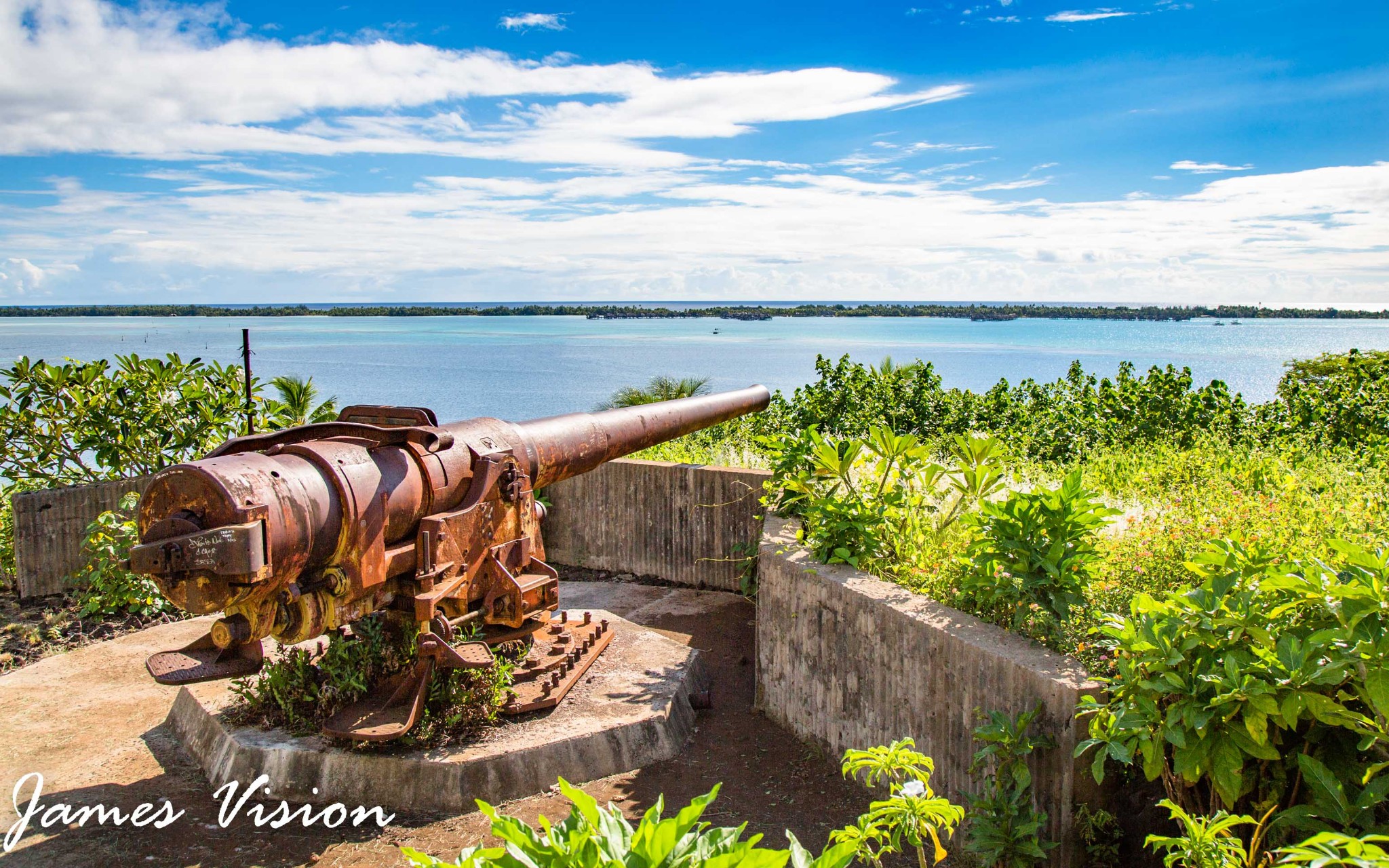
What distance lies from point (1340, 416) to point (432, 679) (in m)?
9.10

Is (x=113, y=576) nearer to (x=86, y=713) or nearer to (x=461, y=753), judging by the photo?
(x=86, y=713)

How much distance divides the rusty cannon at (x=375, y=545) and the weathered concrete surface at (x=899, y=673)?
4.15 feet

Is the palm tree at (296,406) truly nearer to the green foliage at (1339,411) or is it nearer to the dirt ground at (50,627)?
the dirt ground at (50,627)

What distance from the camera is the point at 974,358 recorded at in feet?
163

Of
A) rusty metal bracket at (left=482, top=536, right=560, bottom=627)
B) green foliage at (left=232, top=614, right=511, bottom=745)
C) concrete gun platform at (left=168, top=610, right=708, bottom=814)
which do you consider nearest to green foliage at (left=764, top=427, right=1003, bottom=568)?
concrete gun platform at (left=168, top=610, right=708, bottom=814)

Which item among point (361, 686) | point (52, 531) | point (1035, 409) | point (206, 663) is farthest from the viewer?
point (1035, 409)

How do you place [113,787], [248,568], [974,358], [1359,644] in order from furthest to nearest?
[974,358] < [113,787] < [248,568] < [1359,644]

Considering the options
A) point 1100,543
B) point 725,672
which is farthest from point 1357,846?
point 725,672

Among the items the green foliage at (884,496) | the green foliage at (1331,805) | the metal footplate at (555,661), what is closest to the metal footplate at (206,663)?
the metal footplate at (555,661)

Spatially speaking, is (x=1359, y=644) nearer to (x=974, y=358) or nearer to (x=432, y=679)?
(x=432, y=679)

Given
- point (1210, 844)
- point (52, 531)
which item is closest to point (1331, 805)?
point (1210, 844)

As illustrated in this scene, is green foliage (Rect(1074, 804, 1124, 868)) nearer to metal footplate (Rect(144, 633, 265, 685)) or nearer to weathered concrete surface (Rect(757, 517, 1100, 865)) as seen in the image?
weathered concrete surface (Rect(757, 517, 1100, 865))

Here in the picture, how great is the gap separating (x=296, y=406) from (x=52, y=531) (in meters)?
2.73

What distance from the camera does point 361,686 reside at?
191 inches
